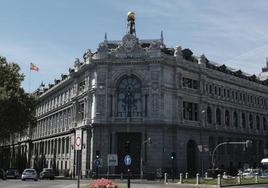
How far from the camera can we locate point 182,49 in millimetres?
73062

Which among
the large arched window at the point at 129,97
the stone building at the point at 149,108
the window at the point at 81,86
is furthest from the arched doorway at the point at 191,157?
the window at the point at 81,86

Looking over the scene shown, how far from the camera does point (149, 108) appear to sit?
215ft

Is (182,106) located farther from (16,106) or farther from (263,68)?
(263,68)

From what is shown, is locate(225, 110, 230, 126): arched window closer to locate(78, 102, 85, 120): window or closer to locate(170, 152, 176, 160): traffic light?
locate(170, 152, 176, 160): traffic light

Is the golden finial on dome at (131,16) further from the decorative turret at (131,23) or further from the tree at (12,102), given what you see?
the tree at (12,102)

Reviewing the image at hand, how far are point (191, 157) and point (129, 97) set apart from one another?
46.6 feet

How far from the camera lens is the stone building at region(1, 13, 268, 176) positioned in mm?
65312

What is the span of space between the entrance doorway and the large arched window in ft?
10.3

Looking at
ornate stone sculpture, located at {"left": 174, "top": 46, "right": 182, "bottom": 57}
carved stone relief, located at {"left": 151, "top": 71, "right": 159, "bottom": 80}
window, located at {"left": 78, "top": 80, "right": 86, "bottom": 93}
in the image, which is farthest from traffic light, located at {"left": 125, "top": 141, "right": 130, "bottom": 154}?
ornate stone sculpture, located at {"left": 174, "top": 46, "right": 182, "bottom": 57}

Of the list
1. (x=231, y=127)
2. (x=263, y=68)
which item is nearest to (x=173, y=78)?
(x=231, y=127)

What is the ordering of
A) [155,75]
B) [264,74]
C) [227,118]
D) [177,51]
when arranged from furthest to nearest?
[264,74]
[227,118]
[177,51]
[155,75]

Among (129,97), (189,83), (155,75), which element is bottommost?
(129,97)

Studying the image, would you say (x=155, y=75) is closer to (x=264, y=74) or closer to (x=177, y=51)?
(x=177, y=51)

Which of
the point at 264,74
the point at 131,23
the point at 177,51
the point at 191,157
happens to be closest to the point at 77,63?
the point at 131,23
